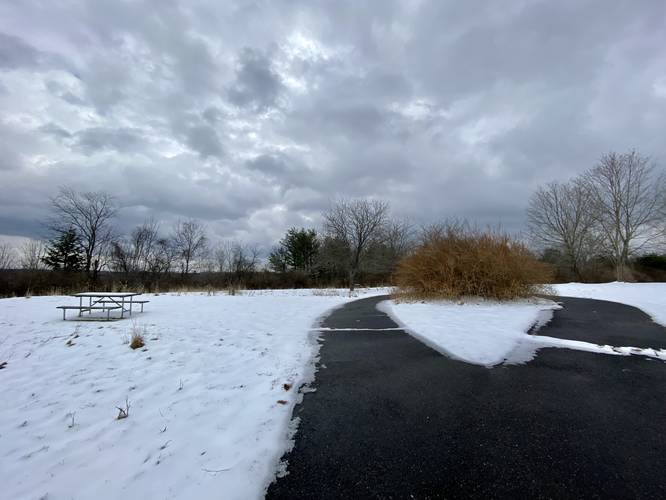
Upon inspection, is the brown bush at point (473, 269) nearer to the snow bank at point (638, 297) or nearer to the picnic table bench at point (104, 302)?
the snow bank at point (638, 297)

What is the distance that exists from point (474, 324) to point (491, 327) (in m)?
0.37

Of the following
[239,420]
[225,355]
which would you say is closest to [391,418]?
[239,420]

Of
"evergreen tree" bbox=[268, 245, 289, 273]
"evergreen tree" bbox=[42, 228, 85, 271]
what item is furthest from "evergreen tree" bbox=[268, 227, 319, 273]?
"evergreen tree" bbox=[42, 228, 85, 271]

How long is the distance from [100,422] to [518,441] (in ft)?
11.0

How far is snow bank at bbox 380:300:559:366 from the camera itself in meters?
4.60

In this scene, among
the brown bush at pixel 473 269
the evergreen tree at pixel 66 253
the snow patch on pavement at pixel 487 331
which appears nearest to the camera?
the snow patch on pavement at pixel 487 331

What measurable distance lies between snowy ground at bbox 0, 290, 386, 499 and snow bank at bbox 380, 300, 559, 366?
2.28m

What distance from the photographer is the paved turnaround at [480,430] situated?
72.0 inches

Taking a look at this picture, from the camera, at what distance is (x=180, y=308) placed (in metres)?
8.95

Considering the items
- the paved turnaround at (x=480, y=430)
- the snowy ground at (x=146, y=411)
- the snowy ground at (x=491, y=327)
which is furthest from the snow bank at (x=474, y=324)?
the snowy ground at (x=146, y=411)

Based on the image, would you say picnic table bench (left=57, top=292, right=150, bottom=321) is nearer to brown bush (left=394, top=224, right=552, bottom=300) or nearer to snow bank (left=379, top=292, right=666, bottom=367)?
snow bank (left=379, top=292, right=666, bottom=367)

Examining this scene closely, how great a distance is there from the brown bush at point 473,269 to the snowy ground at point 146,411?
20.2 feet

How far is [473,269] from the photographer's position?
32.2 ft

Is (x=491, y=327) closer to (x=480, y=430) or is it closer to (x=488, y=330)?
(x=488, y=330)
